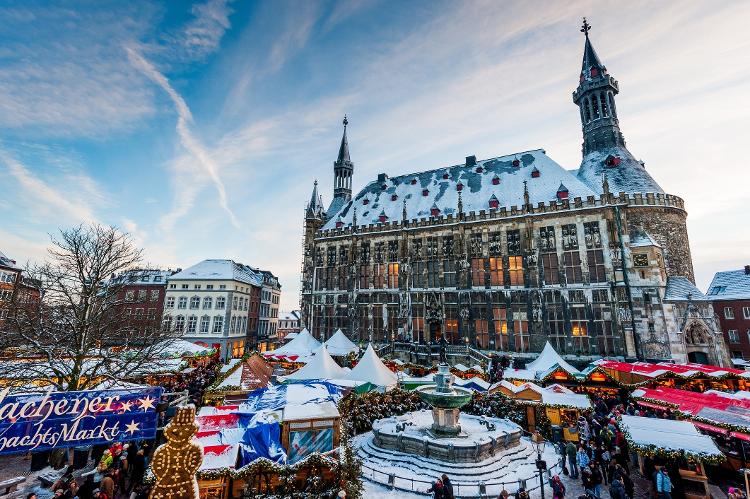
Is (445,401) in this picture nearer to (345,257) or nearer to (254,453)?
(254,453)

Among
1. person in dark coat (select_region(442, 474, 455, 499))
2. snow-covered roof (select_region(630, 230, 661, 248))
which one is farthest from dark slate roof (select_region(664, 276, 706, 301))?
person in dark coat (select_region(442, 474, 455, 499))

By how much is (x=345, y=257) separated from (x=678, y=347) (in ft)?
107

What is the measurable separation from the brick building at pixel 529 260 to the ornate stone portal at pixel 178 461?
32.8 m

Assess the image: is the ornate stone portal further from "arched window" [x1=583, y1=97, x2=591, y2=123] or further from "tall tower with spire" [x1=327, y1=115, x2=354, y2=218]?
"tall tower with spire" [x1=327, y1=115, x2=354, y2=218]

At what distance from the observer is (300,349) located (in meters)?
32.9

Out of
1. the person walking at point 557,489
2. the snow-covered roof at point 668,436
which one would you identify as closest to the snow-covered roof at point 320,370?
the person walking at point 557,489

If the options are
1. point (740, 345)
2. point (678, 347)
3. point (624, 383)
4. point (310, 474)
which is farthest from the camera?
point (740, 345)

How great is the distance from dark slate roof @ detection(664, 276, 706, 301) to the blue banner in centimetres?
3529

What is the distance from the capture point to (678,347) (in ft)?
87.1

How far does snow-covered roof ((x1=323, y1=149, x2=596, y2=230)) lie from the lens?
115 ft

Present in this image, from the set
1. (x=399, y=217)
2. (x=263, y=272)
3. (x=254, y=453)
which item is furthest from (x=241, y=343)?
(x=254, y=453)

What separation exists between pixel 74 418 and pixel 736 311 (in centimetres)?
5877

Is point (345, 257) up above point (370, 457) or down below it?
above

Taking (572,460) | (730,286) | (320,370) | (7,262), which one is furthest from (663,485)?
(7,262)
